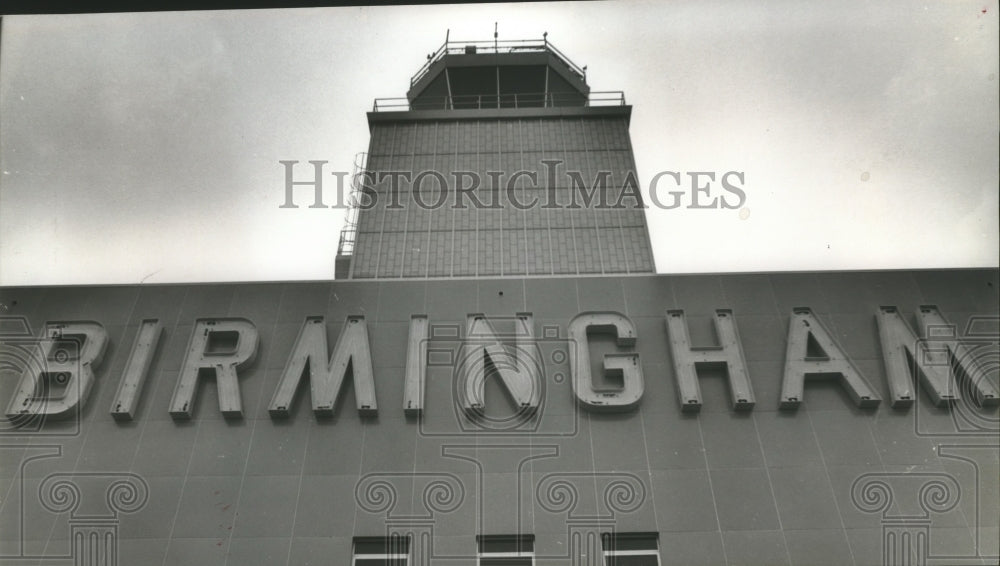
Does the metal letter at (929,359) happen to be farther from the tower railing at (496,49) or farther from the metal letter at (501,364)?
the tower railing at (496,49)

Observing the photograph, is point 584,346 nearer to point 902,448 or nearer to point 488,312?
point 488,312

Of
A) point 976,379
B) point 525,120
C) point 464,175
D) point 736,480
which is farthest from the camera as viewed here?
point 525,120

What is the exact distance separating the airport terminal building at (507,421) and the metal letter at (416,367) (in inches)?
1.9

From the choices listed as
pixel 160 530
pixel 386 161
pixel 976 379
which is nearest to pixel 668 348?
pixel 976 379

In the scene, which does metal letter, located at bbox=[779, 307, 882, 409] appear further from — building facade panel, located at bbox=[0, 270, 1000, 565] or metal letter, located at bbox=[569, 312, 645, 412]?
metal letter, located at bbox=[569, 312, 645, 412]

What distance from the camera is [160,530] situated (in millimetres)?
14922

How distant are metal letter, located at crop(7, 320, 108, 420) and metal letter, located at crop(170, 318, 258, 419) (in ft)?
6.72

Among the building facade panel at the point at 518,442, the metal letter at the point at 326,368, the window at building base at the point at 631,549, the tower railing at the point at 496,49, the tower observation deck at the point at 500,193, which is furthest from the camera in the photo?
the tower railing at the point at 496,49

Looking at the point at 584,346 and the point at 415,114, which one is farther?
the point at 415,114

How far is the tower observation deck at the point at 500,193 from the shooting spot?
970 inches

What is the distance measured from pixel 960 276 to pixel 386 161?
62.0 ft

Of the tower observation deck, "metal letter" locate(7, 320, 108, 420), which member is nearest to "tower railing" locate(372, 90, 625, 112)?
the tower observation deck

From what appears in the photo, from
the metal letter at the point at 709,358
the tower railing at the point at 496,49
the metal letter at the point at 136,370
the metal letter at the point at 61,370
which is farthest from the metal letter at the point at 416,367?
the tower railing at the point at 496,49

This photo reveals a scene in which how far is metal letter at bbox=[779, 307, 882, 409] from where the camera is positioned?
16.7m
